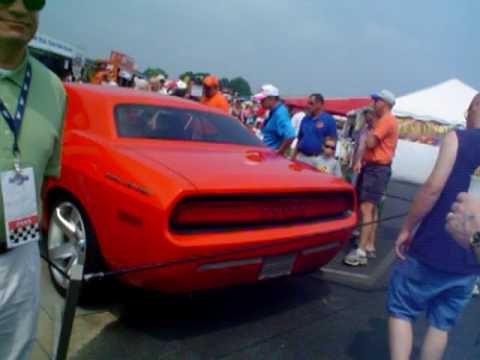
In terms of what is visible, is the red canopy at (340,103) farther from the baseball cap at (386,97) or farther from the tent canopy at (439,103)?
the baseball cap at (386,97)

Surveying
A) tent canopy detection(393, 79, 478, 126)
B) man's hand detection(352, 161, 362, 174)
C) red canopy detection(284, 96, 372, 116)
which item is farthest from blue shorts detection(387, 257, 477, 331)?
red canopy detection(284, 96, 372, 116)

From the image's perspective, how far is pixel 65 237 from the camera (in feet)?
9.80

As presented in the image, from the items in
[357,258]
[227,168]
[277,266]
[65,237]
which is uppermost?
[227,168]

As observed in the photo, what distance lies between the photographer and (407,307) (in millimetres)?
2334

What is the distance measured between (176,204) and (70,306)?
2.73ft

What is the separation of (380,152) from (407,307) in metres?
2.56

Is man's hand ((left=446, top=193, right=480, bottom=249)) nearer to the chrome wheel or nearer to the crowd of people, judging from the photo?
the crowd of people

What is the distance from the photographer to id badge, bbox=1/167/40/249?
52.9 inches

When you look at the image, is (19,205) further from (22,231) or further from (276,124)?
(276,124)

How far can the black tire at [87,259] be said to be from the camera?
104 inches

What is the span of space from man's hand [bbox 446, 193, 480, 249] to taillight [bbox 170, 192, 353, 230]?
1.15m

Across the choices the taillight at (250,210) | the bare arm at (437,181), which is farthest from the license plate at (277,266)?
the bare arm at (437,181)

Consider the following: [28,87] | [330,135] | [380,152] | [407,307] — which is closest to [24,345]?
[28,87]

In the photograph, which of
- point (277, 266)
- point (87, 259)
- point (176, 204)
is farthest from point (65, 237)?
point (277, 266)
